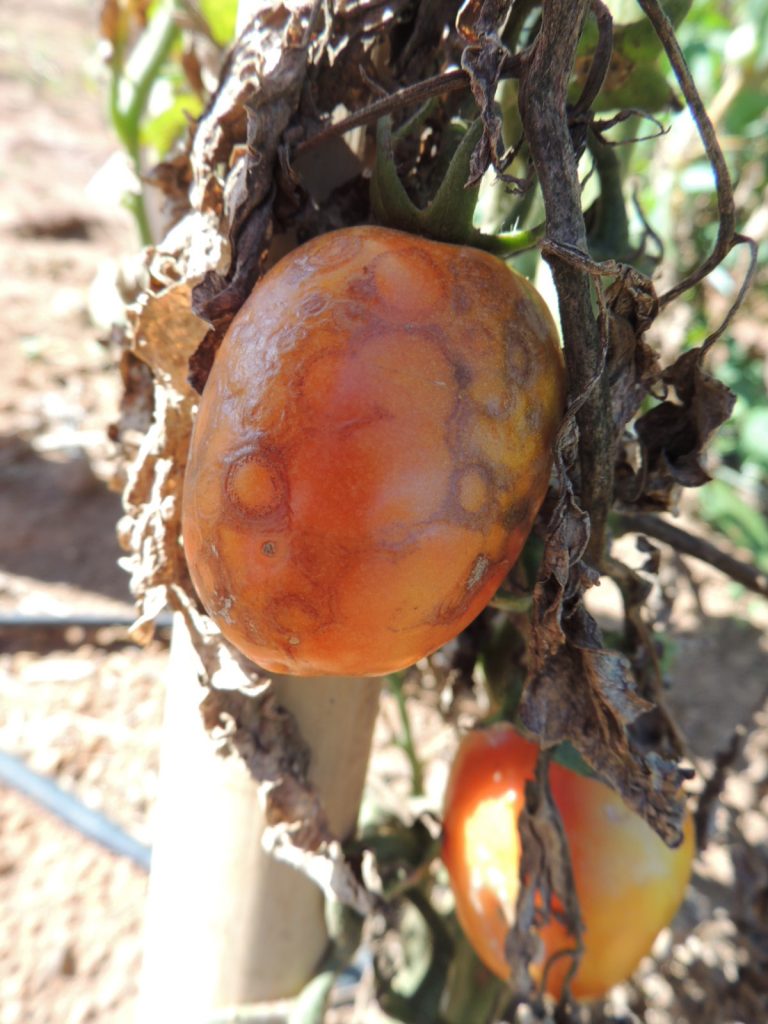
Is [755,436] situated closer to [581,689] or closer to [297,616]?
[581,689]

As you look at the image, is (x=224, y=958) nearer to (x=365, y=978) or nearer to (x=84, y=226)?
(x=365, y=978)

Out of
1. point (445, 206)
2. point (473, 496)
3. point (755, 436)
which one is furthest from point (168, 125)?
point (755, 436)

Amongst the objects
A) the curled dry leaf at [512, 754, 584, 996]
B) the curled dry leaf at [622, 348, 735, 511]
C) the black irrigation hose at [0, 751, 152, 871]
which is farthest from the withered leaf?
the black irrigation hose at [0, 751, 152, 871]

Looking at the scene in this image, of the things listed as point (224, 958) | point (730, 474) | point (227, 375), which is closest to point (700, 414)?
point (227, 375)

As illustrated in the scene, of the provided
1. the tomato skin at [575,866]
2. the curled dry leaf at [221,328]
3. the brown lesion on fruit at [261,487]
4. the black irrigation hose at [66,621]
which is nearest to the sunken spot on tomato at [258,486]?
the brown lesion on fruit at [261,487]

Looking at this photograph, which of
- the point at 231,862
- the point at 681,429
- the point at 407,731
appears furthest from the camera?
the point at 407,731

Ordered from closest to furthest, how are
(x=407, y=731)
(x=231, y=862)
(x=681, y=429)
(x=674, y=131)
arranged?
(x=681, y=429) → (x=231, y=862) → (x=407, y=731) → (x=674, y=131)

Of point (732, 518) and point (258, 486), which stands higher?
point (258, 486)
